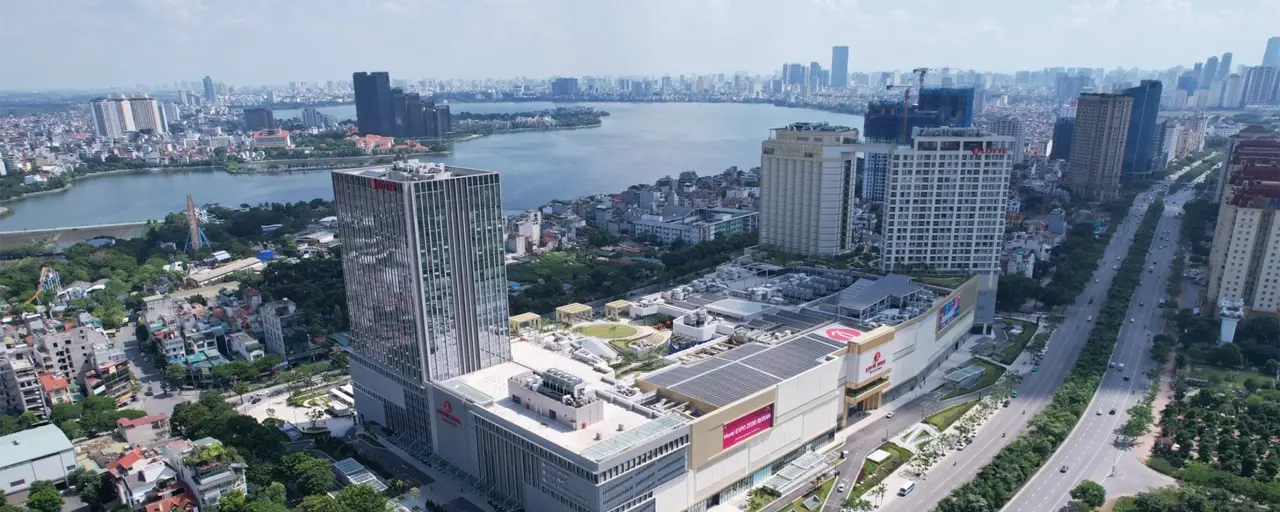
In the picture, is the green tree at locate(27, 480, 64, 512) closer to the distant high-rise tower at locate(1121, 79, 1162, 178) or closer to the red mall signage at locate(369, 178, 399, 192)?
the red mall signage at locate(369, 178, 399, 192)

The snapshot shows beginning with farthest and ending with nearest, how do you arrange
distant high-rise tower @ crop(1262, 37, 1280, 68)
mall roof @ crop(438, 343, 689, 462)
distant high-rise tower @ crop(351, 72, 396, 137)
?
distant high-rise tower @ crop(1262, 37, 1280, 68), distant high-rise tower @ crop(351, 72, 396, 137), mall roof @ crop(438, 343, 689, 462)

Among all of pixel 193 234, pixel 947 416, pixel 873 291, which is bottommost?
pixel 947 416

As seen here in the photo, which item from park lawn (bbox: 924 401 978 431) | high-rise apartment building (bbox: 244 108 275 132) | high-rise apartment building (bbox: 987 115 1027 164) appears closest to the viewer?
park lawn (bbox: 924 401 978 431)

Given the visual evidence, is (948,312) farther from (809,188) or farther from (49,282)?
(49,282)

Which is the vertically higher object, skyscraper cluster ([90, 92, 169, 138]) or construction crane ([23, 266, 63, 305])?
skyscraper cluster ([90, 92, 169, 138])

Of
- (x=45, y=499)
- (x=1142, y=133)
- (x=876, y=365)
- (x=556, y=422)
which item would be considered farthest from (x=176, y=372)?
(x=1142, y=133)

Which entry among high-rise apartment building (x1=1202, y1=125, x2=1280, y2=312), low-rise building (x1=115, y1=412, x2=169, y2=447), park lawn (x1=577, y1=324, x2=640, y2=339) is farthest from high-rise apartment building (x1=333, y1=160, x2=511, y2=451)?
high-rise apartment building (x1=1202, y1=125, x2=1280, y2=312)
